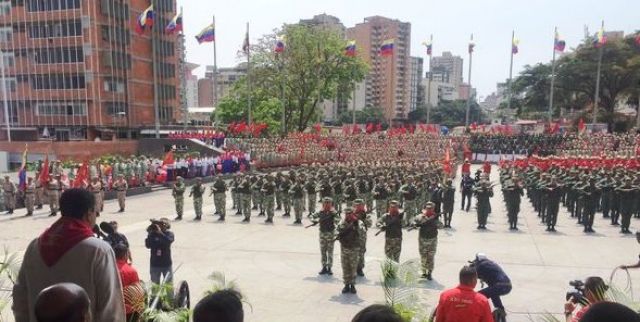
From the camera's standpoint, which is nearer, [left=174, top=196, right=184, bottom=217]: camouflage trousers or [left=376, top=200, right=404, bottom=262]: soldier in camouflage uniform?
[left=376, top=200, right=404, bottom=262]: soldier in camouflage uniform

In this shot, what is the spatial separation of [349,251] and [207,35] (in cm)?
2826

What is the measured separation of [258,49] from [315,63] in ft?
20.5

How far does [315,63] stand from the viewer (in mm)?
47156

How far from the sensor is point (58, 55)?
3884cm

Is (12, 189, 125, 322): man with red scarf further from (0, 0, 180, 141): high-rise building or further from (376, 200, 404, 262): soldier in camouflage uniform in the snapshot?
(0, 0, 180, 141): high-rise building

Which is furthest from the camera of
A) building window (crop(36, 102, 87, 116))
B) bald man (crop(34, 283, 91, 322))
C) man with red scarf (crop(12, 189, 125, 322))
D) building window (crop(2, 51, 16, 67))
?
building window (crop(2, 51, 16, 67))

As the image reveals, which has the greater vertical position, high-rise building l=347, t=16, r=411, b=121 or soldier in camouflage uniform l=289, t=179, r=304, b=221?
high-rise building l=347, t=16, r=411, b=121

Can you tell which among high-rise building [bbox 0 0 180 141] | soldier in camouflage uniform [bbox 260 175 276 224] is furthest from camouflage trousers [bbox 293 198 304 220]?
high-rise building [bbox 0 0 180 141]

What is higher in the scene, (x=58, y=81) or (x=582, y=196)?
(x=58, y=81)

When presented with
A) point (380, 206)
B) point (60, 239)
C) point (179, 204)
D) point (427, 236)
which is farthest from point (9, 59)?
point (60, 239)

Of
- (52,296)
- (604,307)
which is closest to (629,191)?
(604,307)

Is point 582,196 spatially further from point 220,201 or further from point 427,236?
point 220,201

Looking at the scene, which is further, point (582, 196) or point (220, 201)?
point (220, 201)

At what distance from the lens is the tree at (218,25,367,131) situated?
47.0 metres
